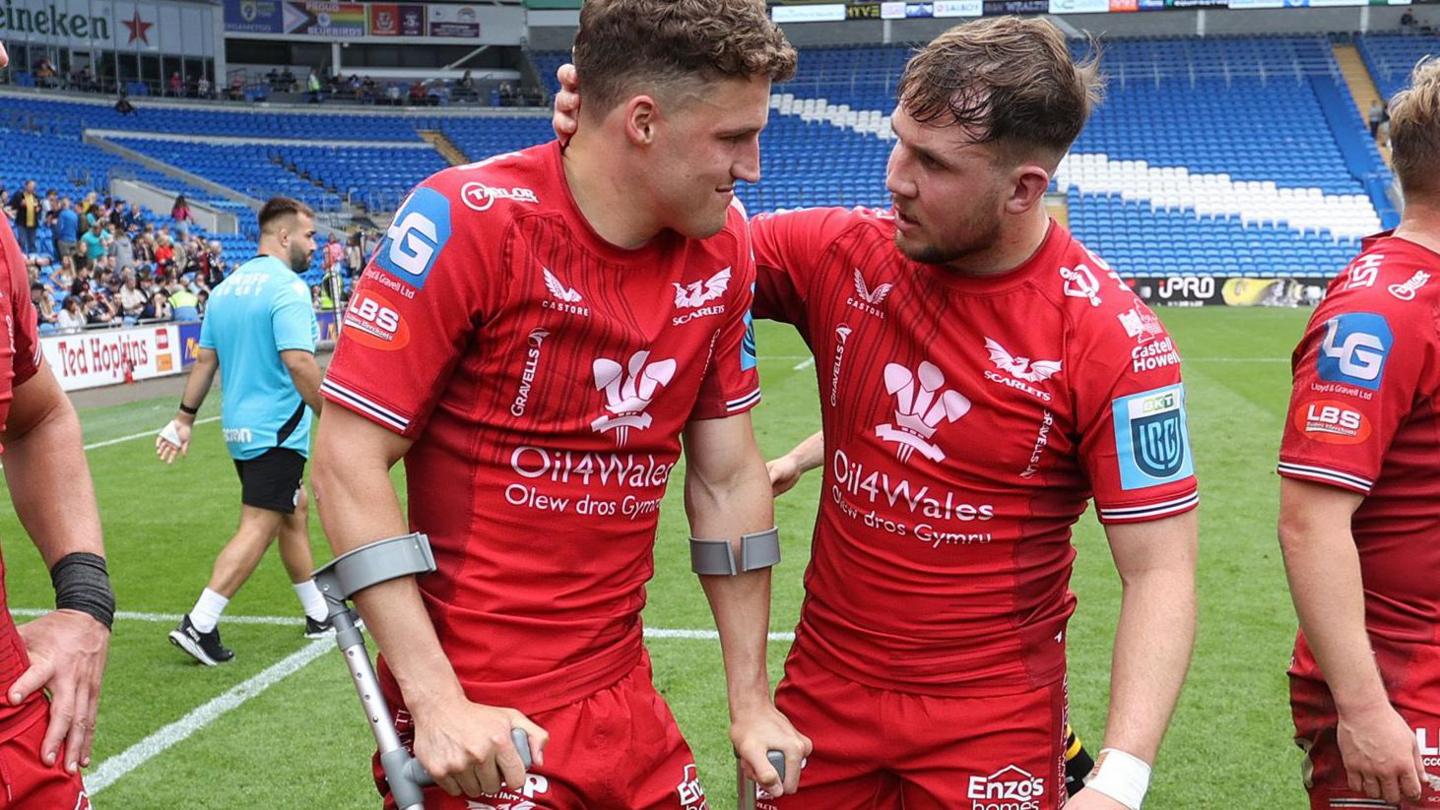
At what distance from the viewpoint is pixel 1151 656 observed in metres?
2.58

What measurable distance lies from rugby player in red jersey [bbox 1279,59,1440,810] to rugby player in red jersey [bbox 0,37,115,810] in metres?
2.46

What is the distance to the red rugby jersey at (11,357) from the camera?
2363 millimetres

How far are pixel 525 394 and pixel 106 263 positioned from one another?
2170cm

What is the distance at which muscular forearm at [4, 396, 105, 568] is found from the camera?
268cm

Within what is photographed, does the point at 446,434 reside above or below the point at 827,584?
above

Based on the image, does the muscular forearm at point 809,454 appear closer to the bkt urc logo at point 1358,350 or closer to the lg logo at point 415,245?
the bkt urc logo at point 1358,350

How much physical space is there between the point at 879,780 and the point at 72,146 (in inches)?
1394

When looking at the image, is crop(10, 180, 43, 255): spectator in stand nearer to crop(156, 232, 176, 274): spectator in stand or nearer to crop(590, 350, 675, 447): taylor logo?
crop(156, 232, 176, 274): spectator in stand

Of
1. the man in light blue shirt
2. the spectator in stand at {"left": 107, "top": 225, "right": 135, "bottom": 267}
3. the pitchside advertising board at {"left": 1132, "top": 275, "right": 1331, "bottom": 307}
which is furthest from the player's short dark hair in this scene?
the pitchside advertising board at {"left": 1132, "top": 275, "right": 1331, "bottom": 307}

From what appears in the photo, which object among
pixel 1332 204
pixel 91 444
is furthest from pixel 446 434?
pixel 1332 204

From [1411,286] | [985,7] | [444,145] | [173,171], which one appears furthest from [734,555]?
[444,145]

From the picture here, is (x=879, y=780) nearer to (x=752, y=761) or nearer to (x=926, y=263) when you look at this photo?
(x=752, y=761)

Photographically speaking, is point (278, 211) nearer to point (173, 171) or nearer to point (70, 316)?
point (70, 316)

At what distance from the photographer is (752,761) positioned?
2.73 meters
